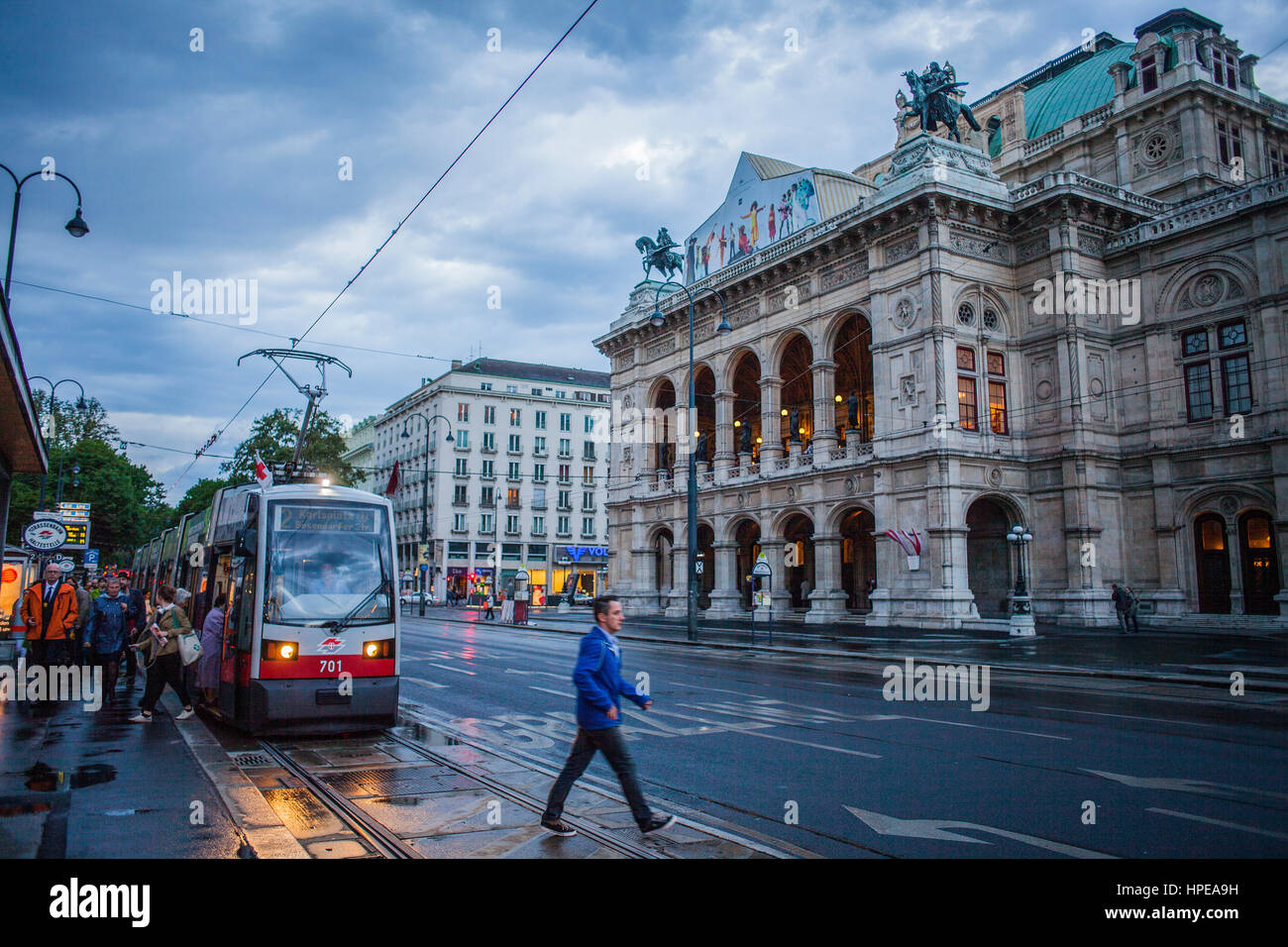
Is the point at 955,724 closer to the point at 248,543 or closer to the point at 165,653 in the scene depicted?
the point at 248,543

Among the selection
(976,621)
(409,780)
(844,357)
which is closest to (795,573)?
(844,357)

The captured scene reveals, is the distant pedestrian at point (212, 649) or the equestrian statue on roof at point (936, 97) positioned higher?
the equestrian statue on roof at point (936, 97)

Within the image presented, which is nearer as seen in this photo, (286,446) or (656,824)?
(656,824)

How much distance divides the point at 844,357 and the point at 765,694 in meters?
33.2

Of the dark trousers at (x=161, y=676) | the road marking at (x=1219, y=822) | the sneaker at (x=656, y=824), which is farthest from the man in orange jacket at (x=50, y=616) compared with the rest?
the road marking at (x=1219, y=822)

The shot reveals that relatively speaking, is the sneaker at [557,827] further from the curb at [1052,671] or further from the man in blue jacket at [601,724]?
the curb at [1052,671]

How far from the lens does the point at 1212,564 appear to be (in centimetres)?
3212

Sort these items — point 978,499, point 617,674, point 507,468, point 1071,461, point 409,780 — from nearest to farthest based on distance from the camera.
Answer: point 617,674
point 409,780
point 1071,461
point 978,499
point 507,468

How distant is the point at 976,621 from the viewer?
3078cm

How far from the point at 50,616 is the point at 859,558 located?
36.1 metres

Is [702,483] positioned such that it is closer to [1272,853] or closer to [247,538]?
[247,538]

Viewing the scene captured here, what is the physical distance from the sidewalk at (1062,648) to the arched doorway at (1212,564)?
3.15 metres

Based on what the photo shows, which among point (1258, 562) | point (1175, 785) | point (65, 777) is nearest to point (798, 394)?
point (1258, 562)

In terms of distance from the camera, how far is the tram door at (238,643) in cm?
1014
